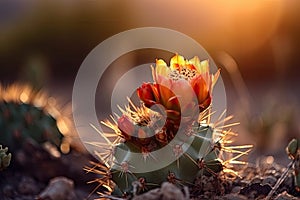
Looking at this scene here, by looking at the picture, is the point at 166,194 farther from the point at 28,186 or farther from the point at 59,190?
the point at 28,186

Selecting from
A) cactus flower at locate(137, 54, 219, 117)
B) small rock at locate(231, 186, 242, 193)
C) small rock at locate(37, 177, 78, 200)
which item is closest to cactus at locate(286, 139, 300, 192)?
small rock at locate(231, 186, 242, 193)

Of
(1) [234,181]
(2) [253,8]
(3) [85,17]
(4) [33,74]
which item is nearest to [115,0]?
(3) [85,17]

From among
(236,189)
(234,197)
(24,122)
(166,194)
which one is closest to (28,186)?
(24,122)

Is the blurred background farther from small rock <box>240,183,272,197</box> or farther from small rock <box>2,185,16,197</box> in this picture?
small rock <box>240,183,272,197</box>

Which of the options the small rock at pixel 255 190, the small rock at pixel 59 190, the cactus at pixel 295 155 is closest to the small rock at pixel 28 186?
the small rock at pixel 59 190

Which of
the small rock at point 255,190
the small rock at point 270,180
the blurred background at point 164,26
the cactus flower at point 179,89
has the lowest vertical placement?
the blurred background at point 164,26

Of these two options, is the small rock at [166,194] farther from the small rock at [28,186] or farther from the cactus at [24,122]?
the cactus at [24,122]

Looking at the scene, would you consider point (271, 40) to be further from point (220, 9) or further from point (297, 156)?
point (297, 156)
